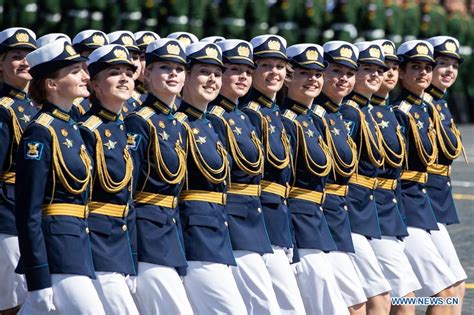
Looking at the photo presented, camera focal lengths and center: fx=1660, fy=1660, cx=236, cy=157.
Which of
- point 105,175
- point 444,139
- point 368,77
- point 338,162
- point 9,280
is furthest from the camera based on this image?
point 444,139

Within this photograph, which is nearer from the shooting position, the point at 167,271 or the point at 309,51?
the point at 167,271

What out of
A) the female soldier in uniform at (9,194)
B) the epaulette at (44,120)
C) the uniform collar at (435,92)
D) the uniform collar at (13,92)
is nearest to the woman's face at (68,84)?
the epaulette at (44,120)

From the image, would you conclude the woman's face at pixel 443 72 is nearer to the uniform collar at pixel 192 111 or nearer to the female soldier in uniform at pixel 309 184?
the female soldier in uniform at pixel 309 184

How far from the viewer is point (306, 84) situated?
34.7ft

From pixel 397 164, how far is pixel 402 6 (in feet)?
57.9

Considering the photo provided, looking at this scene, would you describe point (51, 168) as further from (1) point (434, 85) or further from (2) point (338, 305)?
(1) point (434, 85)

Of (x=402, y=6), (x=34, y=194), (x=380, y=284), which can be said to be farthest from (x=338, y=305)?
(x=402, y=6)

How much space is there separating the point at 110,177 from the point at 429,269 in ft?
10.9

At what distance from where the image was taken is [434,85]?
1211cm

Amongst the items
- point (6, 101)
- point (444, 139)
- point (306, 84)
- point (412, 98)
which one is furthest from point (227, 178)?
point (444, 139)

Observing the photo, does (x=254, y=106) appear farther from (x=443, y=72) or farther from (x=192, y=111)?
(x=443, y=72)

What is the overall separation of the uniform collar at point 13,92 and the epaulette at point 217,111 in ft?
4.12

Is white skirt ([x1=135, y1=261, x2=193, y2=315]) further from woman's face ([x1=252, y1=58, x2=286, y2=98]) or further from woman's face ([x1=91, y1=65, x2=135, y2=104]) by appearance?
woman's face ([x1=252, y1=58, x2=286, y2=98])

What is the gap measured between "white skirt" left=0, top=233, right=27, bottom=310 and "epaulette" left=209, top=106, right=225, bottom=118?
143 centimetres
